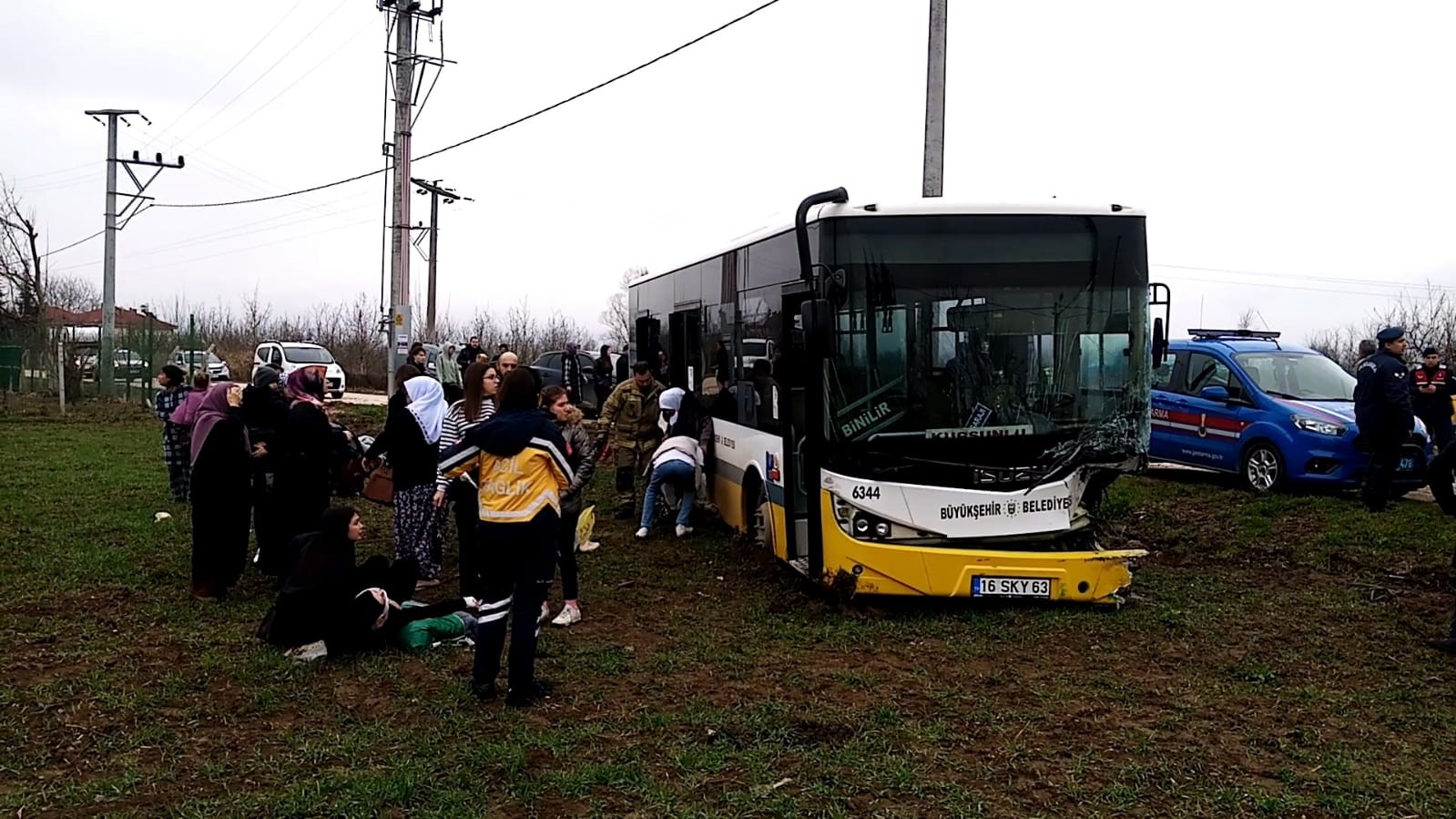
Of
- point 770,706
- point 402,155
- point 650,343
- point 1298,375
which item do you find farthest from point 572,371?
point 770,706

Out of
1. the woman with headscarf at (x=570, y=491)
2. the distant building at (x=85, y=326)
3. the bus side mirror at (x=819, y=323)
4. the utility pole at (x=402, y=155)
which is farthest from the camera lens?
the distant building at (x=85, y=326)

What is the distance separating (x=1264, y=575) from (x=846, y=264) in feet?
14.9

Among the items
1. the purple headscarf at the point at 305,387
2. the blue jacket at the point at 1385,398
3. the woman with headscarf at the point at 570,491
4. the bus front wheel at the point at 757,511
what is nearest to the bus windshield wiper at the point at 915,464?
the bus front wheel at the point at 757,511

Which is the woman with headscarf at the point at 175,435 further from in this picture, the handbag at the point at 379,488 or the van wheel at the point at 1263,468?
the van wheel at the point at 1263,468

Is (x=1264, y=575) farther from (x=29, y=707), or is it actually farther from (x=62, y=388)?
(x=62, y=388)

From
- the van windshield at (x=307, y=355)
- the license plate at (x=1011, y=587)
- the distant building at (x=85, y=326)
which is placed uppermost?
the distant building at (x=85, y=326)

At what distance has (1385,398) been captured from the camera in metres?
11.0

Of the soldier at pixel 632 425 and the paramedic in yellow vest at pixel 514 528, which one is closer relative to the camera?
the paramedic in yellow vest at pixel 514 528

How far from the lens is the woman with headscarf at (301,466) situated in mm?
8414

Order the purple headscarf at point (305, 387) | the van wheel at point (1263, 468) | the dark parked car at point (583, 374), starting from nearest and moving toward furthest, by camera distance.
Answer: the purple headscarf at point (305, 387)
the van wheel at point (1263, 468)
the dark parked car at point (583, 374)

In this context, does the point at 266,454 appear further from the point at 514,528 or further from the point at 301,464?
the point at 514,528

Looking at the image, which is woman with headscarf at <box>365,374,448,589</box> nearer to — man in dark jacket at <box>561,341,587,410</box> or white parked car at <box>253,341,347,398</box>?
man in dark jacket at <box>561,341,587,410</box>

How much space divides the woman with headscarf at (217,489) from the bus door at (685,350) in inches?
173

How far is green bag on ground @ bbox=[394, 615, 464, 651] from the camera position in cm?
697
